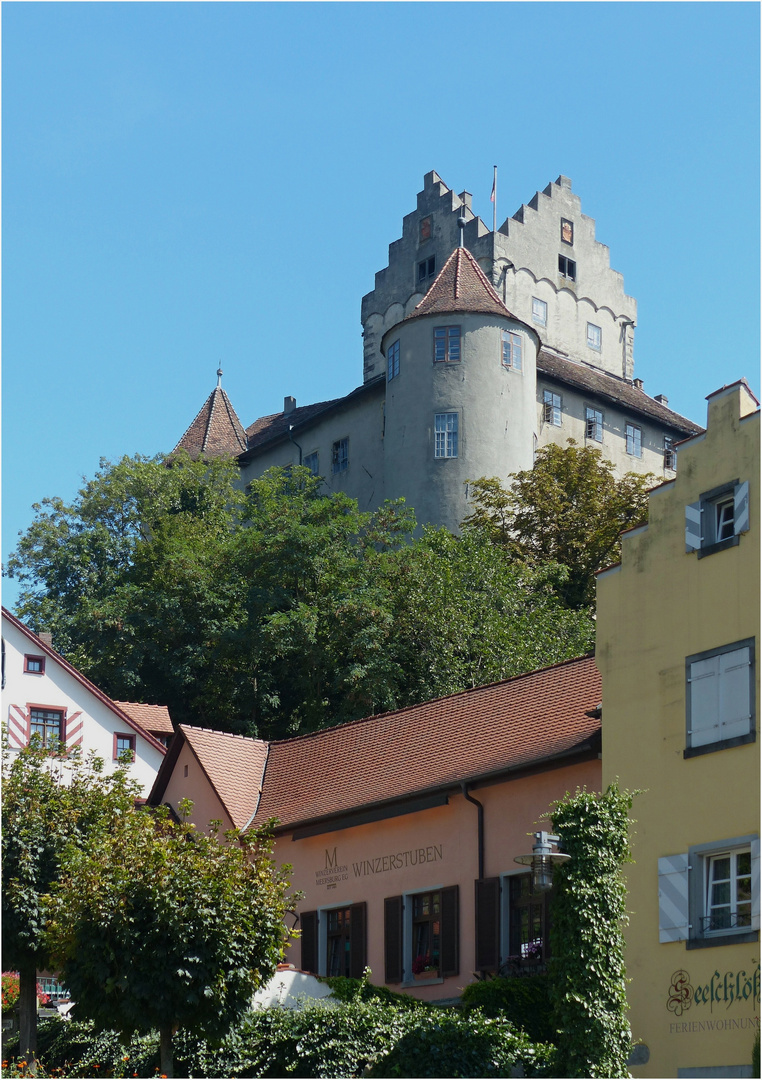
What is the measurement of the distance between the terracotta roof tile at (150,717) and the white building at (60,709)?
2.80 ft

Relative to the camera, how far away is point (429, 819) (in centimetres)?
2817

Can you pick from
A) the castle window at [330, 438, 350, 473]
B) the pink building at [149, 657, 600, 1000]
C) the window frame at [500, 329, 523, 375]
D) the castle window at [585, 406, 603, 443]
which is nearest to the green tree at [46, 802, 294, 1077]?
the pink building at [149, 657, 600, 1000]

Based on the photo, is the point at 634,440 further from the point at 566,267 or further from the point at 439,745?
the point at 439,745

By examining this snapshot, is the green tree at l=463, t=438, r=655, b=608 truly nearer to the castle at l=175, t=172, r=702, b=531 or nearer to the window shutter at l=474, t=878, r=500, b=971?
the castle at l=175, t=172, r=702, b=531

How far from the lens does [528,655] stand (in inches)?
1758

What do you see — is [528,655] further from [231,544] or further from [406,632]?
[231,544]

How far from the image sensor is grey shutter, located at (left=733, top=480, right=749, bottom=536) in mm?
22391

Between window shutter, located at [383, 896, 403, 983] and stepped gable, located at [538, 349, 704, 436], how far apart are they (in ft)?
124

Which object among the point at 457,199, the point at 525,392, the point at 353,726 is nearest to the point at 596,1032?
the point at 353,726

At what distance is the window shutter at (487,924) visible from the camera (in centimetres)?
2597

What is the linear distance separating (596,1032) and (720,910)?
3.14 meters

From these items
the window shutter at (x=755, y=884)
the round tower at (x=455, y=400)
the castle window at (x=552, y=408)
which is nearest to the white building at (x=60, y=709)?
the round tower at (x=455, y=400)

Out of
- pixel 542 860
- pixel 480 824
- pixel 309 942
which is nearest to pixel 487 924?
pixel 480 824

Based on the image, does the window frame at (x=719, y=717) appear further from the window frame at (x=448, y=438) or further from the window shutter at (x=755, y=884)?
the window frame at (x=448, y=438)
